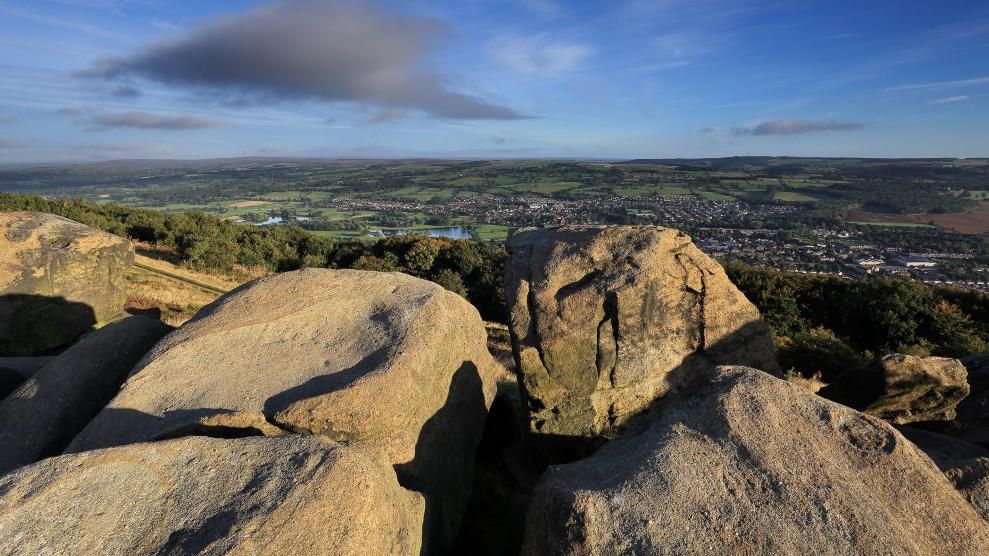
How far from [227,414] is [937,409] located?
1381cm

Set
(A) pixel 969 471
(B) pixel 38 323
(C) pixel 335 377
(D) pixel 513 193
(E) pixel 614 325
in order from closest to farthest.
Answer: (A) pixel 969 471
(C) pixel 335 377
(E) pixel 614 325
(B) pixel 38 323
(D) pixel 513 193

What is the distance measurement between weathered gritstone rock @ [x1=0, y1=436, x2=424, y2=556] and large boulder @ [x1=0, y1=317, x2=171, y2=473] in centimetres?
395

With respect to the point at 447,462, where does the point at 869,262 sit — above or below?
below

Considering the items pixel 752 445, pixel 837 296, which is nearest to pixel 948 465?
pixel 752 445

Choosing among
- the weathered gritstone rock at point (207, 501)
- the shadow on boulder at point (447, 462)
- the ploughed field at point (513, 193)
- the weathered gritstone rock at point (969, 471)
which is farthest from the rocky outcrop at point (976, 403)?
the ploughed field at point (513, 193)

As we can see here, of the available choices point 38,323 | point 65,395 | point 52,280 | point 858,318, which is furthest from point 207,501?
point 858,318

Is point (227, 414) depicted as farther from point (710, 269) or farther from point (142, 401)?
point (710, 269)

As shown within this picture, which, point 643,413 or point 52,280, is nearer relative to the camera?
point 643,413

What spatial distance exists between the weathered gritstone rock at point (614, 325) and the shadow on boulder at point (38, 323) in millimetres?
14865

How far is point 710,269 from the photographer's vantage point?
1070 centimetres

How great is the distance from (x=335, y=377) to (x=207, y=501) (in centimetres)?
332

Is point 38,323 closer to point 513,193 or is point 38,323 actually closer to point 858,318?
point 858,318

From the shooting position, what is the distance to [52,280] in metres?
15.0

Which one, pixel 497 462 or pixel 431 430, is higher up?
pixel 431 430
